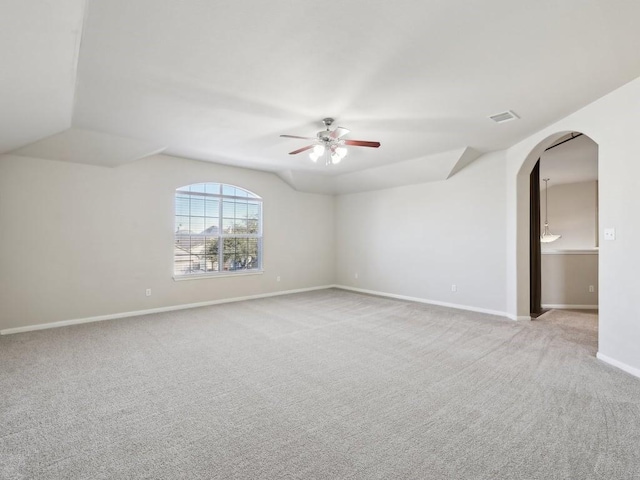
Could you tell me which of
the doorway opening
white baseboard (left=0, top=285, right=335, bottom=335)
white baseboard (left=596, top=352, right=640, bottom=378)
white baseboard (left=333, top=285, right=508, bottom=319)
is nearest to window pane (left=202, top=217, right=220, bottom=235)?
white baseboard (left=0, top=285, right=335, bottom=335)

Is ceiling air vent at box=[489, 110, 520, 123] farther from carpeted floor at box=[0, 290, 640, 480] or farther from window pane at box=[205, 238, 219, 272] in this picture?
window pane at box=[205, 238, 219, 272]

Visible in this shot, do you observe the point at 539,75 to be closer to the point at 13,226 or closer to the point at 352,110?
the point at 352,110

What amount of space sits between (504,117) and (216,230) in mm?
5069

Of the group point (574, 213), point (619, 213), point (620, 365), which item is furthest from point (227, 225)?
point (574, 213)

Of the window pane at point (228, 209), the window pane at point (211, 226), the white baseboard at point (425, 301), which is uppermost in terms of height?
the window pane at point (228, 209)

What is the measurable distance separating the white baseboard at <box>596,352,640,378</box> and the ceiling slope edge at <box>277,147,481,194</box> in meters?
3.20

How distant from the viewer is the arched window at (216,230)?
5.62 m

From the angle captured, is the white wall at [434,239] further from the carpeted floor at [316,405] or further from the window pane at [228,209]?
the window pane at [228,209]

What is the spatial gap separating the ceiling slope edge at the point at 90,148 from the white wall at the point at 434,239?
4.50 m

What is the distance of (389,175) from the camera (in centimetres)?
619

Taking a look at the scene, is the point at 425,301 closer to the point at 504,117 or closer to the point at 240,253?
the point at 504,117

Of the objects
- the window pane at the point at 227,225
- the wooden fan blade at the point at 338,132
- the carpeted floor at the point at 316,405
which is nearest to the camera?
the carpeted floor at the point at 316,405

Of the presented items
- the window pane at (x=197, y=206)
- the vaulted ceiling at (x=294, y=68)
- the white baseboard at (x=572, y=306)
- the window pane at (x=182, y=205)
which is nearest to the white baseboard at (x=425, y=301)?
the white baseboard at (x=572, y=306)

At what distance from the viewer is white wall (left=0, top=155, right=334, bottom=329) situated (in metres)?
4.16
